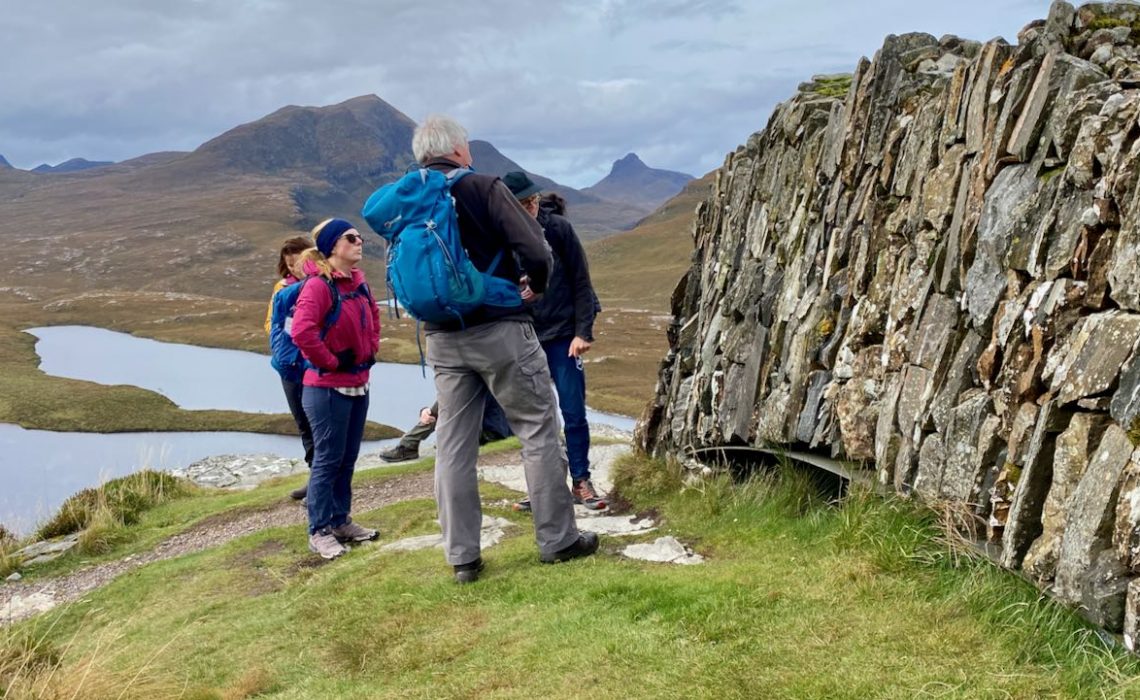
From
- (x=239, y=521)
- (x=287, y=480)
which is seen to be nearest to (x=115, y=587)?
(x=239, y=521)

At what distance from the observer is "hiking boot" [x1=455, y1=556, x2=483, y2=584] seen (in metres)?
8.28

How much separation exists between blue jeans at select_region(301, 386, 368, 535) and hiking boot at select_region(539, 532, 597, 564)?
3.45 m

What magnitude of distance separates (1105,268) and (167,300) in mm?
152102

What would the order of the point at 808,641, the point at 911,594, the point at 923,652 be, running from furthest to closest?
1. the point at 911,594
2. the point at 808,641
3. the point at 923,652

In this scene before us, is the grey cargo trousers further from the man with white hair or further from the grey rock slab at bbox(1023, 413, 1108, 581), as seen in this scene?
the grey rock slab at bbox(1023, 413, 1108, 581)

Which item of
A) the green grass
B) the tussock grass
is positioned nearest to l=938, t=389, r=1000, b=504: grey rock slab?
the green grass

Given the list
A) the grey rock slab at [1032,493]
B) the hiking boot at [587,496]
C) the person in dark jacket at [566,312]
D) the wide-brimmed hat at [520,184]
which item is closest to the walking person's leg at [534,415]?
the wide-brimmed hat at [520,184]

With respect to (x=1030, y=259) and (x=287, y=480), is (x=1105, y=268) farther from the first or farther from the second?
(x=287, y=480)

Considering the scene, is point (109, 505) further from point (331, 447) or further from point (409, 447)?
point (331, 447)

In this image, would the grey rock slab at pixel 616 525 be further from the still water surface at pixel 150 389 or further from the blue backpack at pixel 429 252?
the still water surface at pixel 150 389

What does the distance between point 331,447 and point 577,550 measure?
372cm

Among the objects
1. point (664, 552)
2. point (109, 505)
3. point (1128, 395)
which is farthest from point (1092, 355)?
point (109, 505)

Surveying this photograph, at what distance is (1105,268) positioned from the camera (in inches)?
222

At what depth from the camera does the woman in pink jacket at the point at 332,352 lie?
10.3 metres
